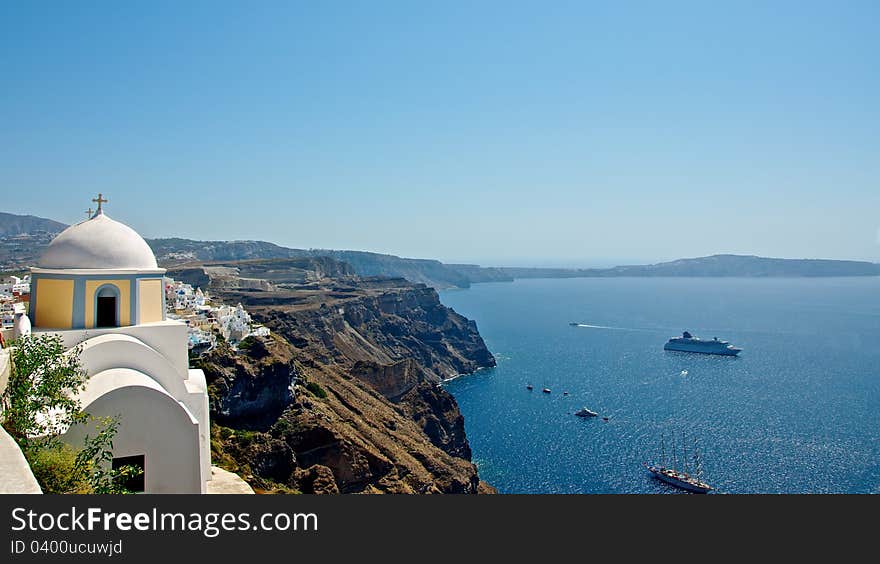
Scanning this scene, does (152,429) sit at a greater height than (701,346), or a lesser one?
greater

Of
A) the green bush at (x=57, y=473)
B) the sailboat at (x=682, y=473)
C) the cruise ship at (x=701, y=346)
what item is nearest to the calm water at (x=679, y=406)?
the sailboat at (x=682, y=473)

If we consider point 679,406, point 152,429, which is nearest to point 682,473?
point 679,406

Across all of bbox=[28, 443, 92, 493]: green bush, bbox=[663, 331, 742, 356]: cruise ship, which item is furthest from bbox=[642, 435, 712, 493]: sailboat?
bbox=[663, 331, 742, 356]: cruise ship

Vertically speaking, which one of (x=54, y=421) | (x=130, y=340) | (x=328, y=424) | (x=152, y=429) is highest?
(x=130, y=340)

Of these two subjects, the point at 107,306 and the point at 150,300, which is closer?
the point at 107,306

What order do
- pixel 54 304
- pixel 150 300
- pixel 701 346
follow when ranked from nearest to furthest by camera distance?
pixel 54 304 < pixel 150 300 < pixel 701 346

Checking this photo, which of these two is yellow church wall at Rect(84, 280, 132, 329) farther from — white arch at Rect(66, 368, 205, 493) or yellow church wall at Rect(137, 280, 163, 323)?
white arch at Rect(66, 368, 205, 493)

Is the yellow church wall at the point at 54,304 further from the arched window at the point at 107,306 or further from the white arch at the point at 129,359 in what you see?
the white arch at the point at 129,359

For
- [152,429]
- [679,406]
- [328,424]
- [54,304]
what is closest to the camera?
[152,429]

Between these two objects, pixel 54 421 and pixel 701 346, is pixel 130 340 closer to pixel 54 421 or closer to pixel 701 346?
pixel 54 421
